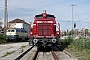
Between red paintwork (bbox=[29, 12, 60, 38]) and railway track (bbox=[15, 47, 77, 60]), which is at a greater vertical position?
red paintwork (bbox=[29, 12, 60, 38])

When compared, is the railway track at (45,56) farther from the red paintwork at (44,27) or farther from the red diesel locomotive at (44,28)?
the red paintwork at (44,27)

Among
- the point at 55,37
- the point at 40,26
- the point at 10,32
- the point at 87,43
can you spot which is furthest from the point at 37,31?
the point at 10,32

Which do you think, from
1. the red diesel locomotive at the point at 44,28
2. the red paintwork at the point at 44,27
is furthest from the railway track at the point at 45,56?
the red paintwork at the point at 44,27

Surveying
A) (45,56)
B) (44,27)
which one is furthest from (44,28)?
(45,56)

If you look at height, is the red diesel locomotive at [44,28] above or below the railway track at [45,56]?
above

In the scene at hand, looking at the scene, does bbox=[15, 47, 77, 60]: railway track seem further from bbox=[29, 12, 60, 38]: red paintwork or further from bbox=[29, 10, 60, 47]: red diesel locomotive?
bbox=[29, 12, 60, 38]: red paintwork

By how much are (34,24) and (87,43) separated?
20.4 ft

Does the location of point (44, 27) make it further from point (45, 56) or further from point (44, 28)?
point (45, 56)

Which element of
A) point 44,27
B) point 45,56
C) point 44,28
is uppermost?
point 44,27

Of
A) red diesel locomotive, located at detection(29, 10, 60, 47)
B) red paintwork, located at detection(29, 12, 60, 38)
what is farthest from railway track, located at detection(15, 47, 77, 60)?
red paintwork, located at detection(29, 12, 60, 38)

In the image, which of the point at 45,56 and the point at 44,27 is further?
the point at 44,27

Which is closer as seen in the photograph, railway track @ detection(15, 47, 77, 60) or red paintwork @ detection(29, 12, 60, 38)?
railway track @ detection(15, 47, 77, 60)

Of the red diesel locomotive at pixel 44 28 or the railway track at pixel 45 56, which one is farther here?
the red diesel locomotive at pixel 44 28

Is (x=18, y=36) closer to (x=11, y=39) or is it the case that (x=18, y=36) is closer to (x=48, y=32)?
(x=11, y=39)
